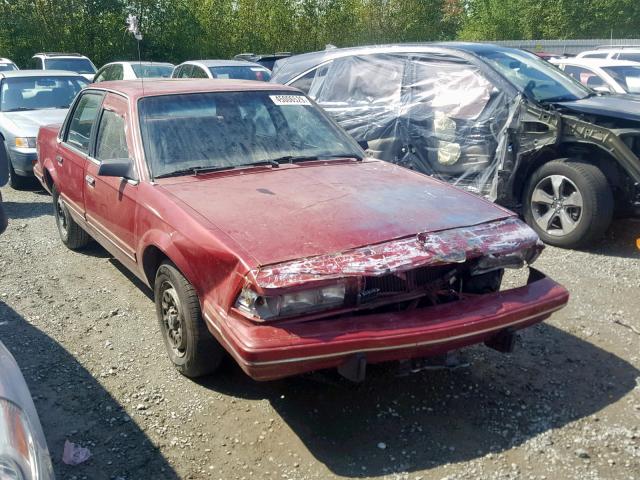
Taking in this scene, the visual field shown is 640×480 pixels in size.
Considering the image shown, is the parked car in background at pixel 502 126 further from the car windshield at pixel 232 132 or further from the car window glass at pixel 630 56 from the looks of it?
the car window glass at pixel 630 56

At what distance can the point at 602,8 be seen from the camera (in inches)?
1532

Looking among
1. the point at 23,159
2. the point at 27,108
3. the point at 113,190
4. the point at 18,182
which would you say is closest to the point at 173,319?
the point at 113,190

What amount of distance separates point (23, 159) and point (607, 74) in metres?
9.04

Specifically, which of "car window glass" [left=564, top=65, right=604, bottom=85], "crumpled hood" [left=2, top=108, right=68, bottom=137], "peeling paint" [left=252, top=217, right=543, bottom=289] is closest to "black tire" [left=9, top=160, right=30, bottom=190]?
"crumpled hood" [left=2, top=108, right=68, bottom=137]

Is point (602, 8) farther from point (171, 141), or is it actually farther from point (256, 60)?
point (171, 141)

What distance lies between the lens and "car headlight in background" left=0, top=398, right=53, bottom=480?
169 centimetres

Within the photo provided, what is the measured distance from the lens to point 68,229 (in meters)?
5.71

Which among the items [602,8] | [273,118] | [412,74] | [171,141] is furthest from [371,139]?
[602,8]

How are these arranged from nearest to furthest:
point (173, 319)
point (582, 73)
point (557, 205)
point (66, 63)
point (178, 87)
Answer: point (173, 319) → point (178, 87) → point (557, 205) → point (582, 73) → point (66, 63)

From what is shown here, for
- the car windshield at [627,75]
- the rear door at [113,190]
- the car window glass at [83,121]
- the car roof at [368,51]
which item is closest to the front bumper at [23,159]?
the car window glass at [83,121]

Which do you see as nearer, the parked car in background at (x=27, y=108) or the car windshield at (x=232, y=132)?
the car windshield at (x=232, y=132)

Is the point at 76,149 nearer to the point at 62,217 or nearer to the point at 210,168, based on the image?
the point at 62,217

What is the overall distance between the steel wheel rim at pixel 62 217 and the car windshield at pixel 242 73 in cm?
710

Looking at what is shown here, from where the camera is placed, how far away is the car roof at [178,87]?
4293 mm
